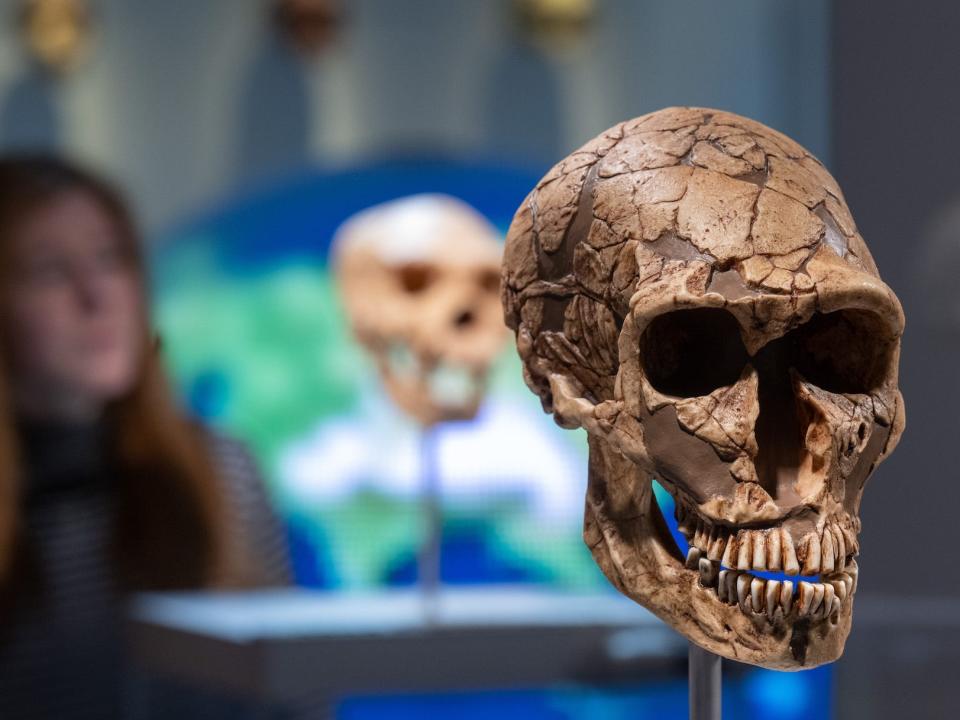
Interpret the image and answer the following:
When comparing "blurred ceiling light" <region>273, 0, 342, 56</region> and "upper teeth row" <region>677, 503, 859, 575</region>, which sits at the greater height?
"blurred ceiling light" <region>273, 0, 342, 56</region>

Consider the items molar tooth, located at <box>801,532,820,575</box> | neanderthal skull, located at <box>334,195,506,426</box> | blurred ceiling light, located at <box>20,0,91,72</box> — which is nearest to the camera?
molar tooth, located at <box>801,532,820,575</box>

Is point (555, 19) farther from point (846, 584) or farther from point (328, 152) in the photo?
point (846, 584)

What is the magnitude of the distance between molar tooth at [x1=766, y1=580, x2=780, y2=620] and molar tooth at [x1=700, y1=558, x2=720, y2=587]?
5 centimetres

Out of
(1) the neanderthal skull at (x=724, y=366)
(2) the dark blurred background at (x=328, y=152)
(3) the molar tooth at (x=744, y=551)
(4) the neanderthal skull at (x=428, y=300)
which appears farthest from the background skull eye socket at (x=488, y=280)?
(3) the molar tooth at (x=744, y=551)

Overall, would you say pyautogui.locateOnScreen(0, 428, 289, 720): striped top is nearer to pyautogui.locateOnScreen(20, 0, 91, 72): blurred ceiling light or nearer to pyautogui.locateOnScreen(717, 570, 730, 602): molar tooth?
pyautogui.locateOnScreen(20, 0, 91, 72): blurred ceiling light

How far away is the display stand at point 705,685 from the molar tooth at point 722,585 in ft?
0.46

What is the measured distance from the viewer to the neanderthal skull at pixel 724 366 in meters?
1.02

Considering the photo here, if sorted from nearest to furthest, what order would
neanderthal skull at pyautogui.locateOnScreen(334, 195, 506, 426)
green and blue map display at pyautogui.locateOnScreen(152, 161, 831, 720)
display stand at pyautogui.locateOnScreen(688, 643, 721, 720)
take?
display stand at pyautogui.locateOnScreen(688, 643, 721, 720) < neanderthal skull at pyautogui.locateOnScreen(334, 195, 506, 426) < green and blue map display at pyautogui.locateOnScreen(152, 161, 831, 720)

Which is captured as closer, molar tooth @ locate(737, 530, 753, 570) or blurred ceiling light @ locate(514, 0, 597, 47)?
molar tooth @ locate(737, 530, 753, 570)

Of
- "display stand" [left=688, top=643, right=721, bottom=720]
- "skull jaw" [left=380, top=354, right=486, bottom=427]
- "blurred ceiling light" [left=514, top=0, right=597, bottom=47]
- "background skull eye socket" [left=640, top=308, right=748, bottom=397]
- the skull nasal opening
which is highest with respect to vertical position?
"blurred ceiling light" [left=514, top=0, right=597, bottom=47]

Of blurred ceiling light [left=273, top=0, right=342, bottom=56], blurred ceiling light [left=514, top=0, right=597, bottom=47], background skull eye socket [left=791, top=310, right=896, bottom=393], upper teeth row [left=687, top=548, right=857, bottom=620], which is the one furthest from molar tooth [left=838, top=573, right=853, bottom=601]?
blurred ceiling light [left=273, top=0, right=342, bottom=56]

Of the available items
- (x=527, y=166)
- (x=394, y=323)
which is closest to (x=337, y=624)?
(x=394, y=323)

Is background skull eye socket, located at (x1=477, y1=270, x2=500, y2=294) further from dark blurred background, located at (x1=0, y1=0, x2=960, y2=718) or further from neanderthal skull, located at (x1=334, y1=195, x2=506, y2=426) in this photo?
dark blurred background, located at (x1=0, y1=0, x2=960, y2=718)

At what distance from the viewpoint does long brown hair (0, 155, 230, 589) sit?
2693 millimetres
